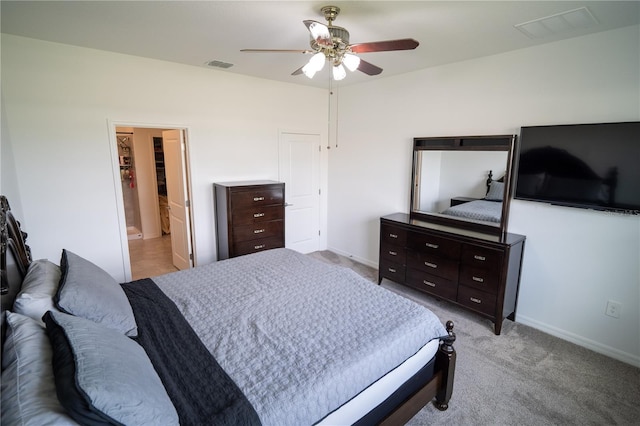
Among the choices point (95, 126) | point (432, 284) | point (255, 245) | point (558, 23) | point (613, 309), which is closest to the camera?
point (558, 23)

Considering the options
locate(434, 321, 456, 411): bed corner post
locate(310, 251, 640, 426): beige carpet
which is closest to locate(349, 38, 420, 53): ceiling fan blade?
locate(434, 321, 456, 411): bed corner post

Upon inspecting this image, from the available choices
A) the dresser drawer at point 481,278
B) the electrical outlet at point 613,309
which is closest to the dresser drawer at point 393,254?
the dresser drawer at point 481,278

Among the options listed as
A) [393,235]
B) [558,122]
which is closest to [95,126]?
[393,235]

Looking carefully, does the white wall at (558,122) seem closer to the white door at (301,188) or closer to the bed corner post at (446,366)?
the white door at (301,188)

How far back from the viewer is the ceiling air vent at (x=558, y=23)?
84.5 inches

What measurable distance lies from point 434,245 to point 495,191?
82cm

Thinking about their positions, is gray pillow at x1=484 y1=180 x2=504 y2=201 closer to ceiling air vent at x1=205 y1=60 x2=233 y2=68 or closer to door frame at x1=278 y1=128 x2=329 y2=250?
door frame at x1=278 y1=128 x2=329 y2=250

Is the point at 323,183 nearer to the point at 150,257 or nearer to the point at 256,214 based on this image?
the point at 256,214

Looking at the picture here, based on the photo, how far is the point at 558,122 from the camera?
2.73 meters

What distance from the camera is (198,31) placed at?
2537 millimetres

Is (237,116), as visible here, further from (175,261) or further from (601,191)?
(601,191)

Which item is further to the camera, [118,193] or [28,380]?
[118,193]

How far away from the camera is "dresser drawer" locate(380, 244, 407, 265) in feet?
11.9

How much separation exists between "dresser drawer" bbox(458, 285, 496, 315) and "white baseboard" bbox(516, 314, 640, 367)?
0.47 metres
